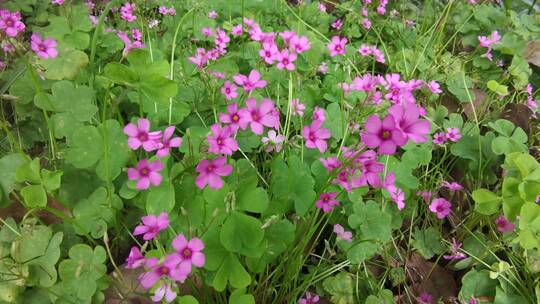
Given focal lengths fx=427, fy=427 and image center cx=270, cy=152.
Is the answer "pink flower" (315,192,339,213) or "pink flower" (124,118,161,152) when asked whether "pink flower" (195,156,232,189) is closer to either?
"pink flower" (124,118,161,152)

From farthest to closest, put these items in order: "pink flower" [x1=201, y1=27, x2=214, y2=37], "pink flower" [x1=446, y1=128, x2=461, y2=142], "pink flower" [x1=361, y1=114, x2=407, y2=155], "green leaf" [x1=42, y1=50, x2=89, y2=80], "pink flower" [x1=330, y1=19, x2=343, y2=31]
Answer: "pink flower" [x1=330, y1=19, x2=343, y2=31], "pink flower" [x1=201, y1=27, x2=214, y2=37], "pink flower" [x1=446, y1=128, x2=461, y2=142], "green leaf" [x1=42, y1=50, x2=89, y2=80], "pink flower" [x1=361, y1=114, x2=407, y2=155]

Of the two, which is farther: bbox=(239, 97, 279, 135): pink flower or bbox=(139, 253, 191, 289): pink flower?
bbox=(239, 97, 279, 135): pink flower

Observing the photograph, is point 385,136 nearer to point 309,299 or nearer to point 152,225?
point 152,225

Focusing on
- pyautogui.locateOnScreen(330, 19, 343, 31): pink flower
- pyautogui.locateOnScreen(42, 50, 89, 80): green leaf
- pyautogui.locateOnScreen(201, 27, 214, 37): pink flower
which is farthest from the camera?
pyautogui.locateOnScreen(330, 19, 343, 31): pink flower

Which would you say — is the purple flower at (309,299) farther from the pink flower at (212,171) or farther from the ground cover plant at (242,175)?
the pink flower at (212,171)

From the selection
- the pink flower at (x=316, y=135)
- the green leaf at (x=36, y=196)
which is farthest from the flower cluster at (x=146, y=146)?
the pink flower at (x=316, y=135)

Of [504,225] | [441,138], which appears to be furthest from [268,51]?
[504,225]

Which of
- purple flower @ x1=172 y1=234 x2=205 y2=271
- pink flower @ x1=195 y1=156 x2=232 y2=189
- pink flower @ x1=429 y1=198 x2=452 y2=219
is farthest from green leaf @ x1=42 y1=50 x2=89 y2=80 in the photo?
pink flower @ x1=429 y1=198 x2=452 y2=219
